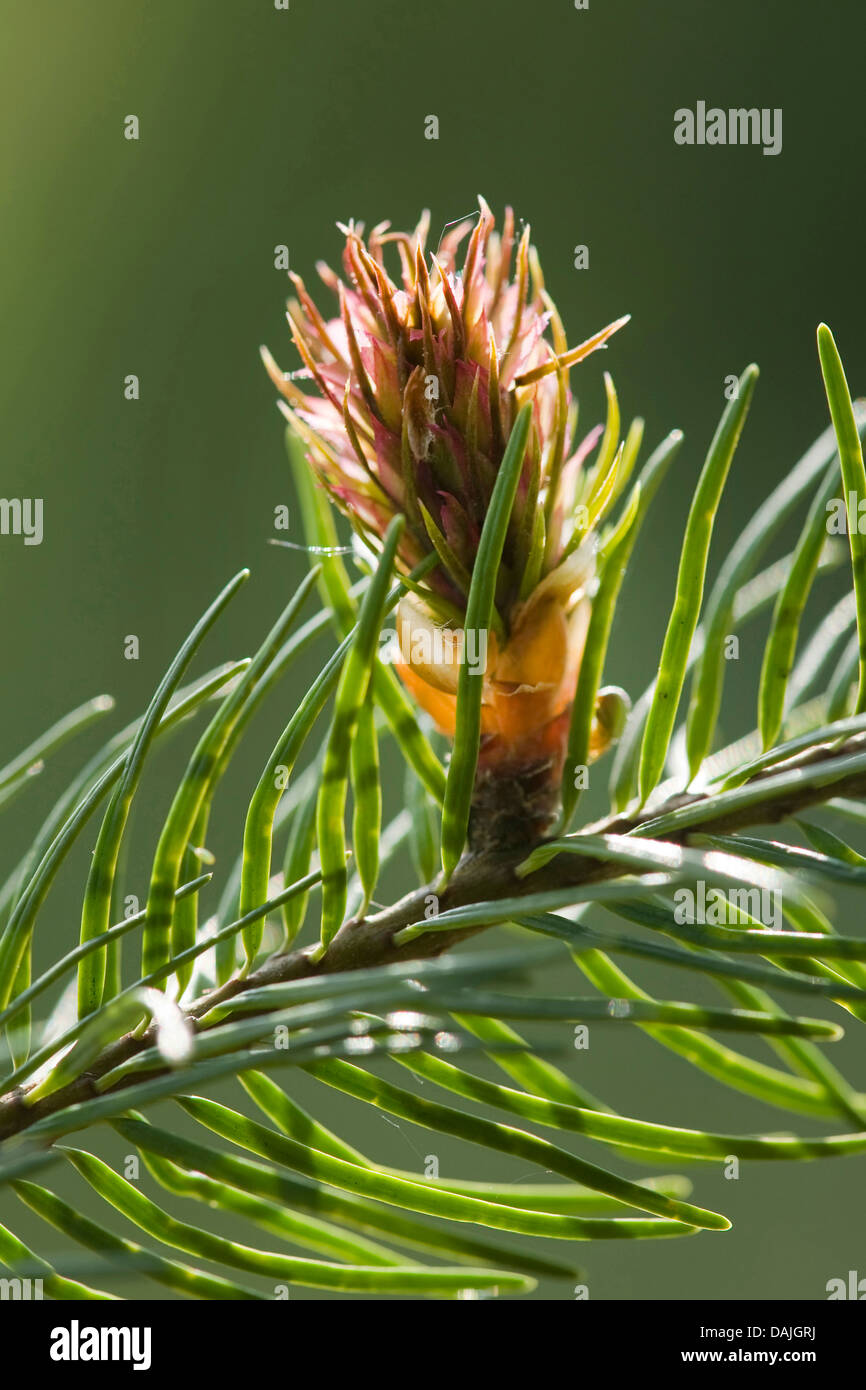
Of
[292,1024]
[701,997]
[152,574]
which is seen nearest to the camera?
[292,1024]

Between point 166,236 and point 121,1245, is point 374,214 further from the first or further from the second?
point 121,1245

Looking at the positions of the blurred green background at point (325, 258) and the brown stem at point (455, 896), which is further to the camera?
the blurred green background at point (325, 258)

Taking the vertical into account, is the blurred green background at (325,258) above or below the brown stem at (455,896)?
above

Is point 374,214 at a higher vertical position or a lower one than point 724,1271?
higher

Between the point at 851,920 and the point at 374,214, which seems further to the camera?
the point at 374,214

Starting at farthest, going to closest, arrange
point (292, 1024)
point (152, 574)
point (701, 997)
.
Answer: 1. point (152, 574)
2. point (701, 997)
3. point (292, 1024)

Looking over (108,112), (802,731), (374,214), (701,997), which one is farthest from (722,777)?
(108,112)
